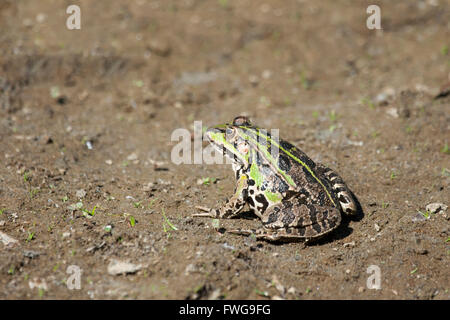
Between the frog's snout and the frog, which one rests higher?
the frog's snout

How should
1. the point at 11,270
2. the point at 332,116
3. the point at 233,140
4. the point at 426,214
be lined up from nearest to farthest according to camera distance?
the point at 11,270 → the point at 426,214 → the point at 233,140 → the point at 332,116

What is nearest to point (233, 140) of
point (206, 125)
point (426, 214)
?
point (206, 125)

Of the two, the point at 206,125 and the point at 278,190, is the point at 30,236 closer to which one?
the point at 278,190

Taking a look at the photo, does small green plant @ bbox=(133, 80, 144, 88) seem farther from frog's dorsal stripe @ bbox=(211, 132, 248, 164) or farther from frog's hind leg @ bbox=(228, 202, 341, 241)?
frog's hind leg @ bbox=(228, 202, 341, 241)

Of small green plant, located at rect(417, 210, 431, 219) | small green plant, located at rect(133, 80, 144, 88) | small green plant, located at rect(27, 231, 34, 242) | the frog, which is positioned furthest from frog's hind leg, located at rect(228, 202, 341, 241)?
small green plant, located at rect(133, 80, 144, 88)

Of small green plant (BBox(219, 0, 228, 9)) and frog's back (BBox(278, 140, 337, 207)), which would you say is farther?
small green plant (BBox(219, 0, 228, 9))

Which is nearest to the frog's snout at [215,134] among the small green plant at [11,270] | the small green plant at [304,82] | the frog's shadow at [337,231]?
the frog's shadow at [337,231]

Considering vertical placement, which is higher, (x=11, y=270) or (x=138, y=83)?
(x=138, y=83)

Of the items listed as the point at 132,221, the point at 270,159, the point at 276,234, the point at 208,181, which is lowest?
the point at 276,234
